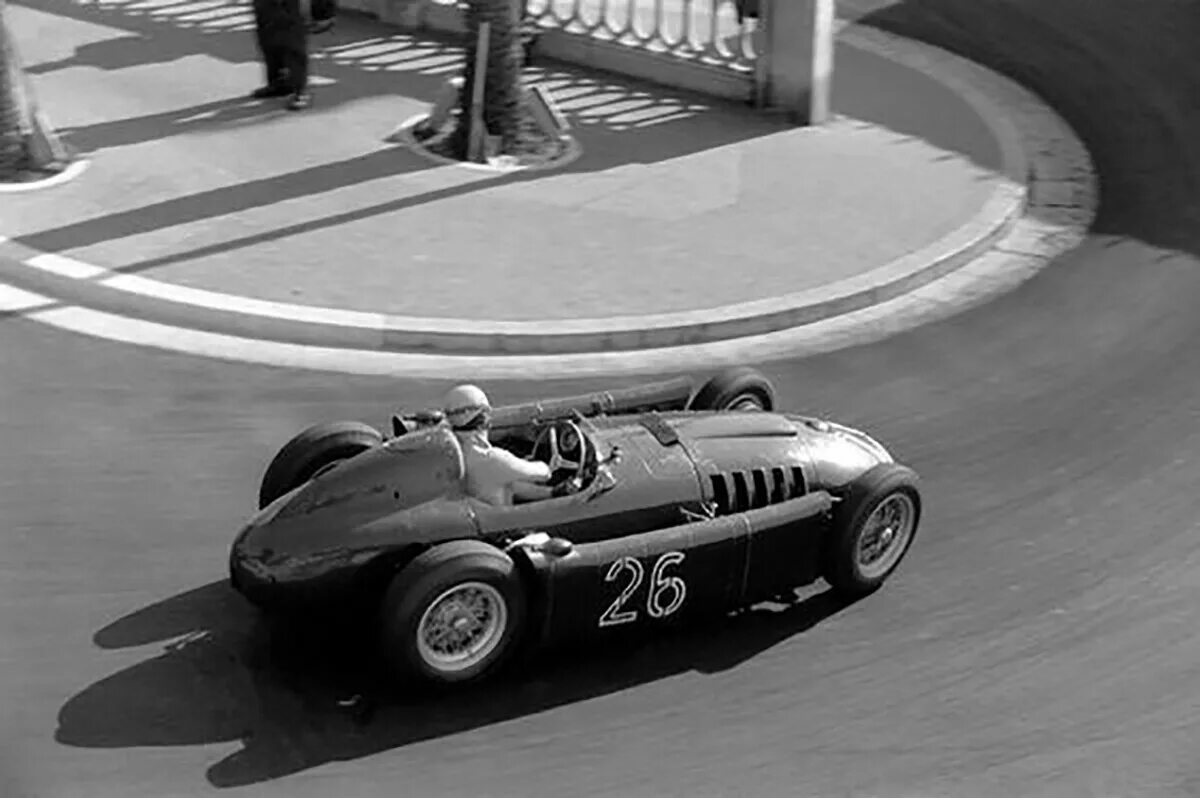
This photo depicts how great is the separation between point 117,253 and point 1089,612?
271 inches

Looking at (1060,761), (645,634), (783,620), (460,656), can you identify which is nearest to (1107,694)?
(1060,761)

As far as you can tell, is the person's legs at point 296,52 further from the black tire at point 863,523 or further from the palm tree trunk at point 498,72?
the black tire at point 863,523

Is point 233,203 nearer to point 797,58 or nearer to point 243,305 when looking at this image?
point 243,305

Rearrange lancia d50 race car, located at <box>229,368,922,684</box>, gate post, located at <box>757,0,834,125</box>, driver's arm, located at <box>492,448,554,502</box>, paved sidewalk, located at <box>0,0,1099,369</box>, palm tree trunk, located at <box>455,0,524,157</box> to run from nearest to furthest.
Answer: lancia d50 race car, located at <box>229,368,922,684</box> < driver's arm, located at <box>492,448,554,502</box> < paved sidewalk, located at <box>0,0,1099,369</box> < palm tree trunk, located at <box>455,0,524,157</box> < gate post, located at <box>757,0,834,125</box>

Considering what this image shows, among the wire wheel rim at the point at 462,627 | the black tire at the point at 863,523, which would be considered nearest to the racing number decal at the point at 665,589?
the wire wheel rim at the point at 462,627

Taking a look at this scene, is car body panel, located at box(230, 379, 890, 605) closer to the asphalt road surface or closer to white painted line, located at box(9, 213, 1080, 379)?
the asphalt road surface

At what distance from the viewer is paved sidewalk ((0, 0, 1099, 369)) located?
11.9 m

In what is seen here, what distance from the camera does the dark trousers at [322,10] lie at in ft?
57.5

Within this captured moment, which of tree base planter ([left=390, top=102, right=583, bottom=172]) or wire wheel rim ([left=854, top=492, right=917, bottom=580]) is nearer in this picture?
wire wheel rim ([left=854, top=492, right=917, bottom=580])

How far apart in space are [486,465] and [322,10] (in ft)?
34.6

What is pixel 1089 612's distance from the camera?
29.3 ft

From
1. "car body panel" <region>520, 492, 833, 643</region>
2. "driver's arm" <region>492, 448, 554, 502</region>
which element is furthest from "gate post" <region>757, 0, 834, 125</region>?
"driver's arm" <region>492, 448, 554, 502</region>

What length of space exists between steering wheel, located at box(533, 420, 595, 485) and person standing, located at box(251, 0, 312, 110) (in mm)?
7422

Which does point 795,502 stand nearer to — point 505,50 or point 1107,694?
point 1107,694
